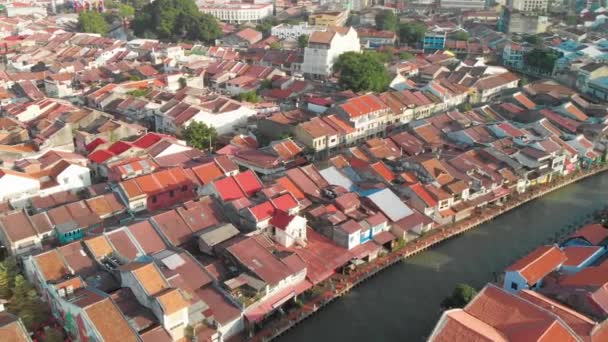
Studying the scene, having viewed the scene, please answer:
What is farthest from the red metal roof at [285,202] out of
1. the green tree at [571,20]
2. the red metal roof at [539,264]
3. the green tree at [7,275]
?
the green tree at [571,20]

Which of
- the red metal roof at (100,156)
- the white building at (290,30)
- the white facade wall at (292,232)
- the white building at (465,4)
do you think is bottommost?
the white facade wall at (292,232)

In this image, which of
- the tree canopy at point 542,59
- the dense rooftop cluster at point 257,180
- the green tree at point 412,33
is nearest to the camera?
the dense rooftop cluster at point 257,180

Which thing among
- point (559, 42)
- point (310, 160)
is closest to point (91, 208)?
point (310, 160)

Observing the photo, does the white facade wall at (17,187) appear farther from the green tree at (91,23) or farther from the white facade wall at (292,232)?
the green tree at (91,23)

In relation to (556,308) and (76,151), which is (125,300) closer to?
(556,308)

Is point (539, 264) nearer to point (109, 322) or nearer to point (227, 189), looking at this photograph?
point (227, 189)

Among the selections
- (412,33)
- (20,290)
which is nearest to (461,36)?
(412,33)

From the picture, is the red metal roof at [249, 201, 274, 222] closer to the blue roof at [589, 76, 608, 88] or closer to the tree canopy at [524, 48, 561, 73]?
the blue roof at [589, 76, 608, 88]
